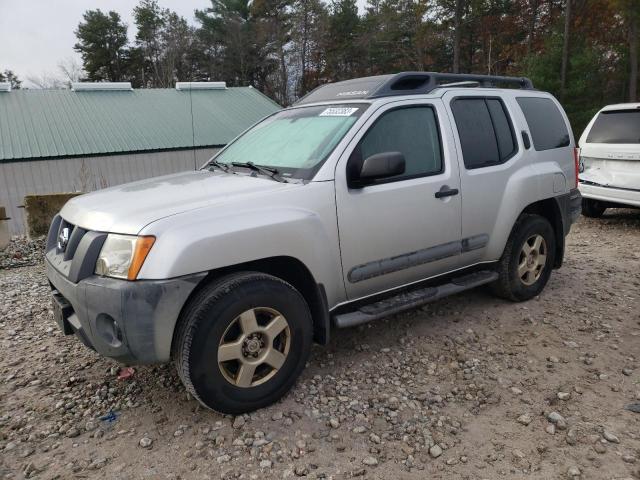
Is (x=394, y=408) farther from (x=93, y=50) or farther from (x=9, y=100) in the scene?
(x=93, y=50)

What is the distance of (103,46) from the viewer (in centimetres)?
4178

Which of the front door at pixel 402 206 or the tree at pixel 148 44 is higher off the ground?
the tree at pixel 148 44

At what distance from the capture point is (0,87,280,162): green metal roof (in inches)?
753

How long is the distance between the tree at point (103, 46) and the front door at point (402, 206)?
1789 inches

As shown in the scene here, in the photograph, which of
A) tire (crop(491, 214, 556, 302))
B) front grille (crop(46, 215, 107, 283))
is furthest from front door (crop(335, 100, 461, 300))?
front grille (crop(46, 215, 107, 283))

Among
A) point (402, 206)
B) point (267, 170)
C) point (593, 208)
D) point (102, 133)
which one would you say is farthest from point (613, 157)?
point (102, 133)

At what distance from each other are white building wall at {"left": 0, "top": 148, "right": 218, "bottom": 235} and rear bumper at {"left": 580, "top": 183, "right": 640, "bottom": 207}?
45.4 ft

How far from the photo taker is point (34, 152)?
18.6 m

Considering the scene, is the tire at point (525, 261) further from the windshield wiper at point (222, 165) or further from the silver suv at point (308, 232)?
the windshield wiper at point (222, 165)

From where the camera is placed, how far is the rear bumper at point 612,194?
6.66 metres

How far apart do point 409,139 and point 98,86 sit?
73.6 ft

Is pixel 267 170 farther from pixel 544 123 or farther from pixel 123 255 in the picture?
pixel 544 123

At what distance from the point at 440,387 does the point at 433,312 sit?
1.24 m

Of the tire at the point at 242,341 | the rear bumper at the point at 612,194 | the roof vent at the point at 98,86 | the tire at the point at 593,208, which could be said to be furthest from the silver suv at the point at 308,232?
the roof vent at the point at 98,86
